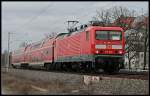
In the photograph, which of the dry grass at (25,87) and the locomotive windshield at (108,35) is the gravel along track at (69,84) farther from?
the locomotive windshield at (108,35)

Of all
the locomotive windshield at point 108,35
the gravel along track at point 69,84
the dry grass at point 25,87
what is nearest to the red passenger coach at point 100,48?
→ the locomotive windshield at point 108,35

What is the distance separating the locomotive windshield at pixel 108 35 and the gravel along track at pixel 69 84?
6842 mm

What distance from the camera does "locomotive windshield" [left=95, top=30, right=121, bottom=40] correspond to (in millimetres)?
29266

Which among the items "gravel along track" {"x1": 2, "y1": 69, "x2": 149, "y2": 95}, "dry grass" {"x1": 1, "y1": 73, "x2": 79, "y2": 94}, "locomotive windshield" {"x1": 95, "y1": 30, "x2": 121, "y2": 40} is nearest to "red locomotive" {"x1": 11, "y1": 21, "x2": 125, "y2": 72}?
"locomotive windshield" {"x1": 95, "y1": 30, "x2": 121, "y2": 40}

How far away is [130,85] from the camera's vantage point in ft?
60.4

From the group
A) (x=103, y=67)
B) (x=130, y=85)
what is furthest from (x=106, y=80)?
(x=103, y=67)

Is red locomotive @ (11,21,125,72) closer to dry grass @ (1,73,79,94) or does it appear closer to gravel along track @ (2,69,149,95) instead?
gravel along track @ (2,69,149,95)

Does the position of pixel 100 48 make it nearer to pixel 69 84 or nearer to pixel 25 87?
pixel 69 84

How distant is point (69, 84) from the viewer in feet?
52.2

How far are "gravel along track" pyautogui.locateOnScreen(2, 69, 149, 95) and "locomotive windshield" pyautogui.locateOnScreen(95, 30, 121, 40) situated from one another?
6842mm

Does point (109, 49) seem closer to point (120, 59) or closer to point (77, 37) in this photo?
point (120, 59)

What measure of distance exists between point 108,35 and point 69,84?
1395 centimetres

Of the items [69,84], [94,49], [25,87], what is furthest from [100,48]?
[25,87]

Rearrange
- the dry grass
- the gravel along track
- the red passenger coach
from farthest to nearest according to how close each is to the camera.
Answer: the red passenger coach < the gravel along track < the dry grass
